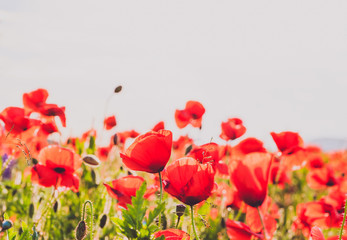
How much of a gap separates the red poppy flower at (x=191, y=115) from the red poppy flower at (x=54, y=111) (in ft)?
1.91

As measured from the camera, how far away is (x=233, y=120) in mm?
2127

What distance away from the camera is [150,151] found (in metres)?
1.12

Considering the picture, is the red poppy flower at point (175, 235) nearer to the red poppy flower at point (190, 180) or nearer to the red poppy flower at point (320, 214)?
the red poppy flower at point (190, 180)

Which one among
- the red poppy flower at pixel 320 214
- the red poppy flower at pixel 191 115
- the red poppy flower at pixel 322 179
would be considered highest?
the red poppy flower at pixel 191 115

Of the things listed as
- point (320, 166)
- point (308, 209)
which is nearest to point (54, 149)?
point (308, 209)

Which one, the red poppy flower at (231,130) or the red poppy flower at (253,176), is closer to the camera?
the red poppy flower at (253,176)

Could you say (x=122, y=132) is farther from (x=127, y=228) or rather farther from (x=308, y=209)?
(x=127, y=228)

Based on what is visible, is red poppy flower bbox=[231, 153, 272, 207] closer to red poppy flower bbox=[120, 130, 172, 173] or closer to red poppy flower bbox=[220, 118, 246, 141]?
red poppy flower bbox=[120, 130, 172, 173]

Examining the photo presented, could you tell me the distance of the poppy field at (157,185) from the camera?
1061 mm

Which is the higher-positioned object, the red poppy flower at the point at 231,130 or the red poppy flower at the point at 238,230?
the red poppy flower at the point at 231,130

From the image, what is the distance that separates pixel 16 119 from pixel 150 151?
950 millimetres

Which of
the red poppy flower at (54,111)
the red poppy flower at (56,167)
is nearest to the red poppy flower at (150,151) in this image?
the red poppy flower at (56,167)

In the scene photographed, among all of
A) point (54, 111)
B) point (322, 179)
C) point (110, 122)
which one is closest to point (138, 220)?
point (54, 111)

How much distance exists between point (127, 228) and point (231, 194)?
1.01 m
